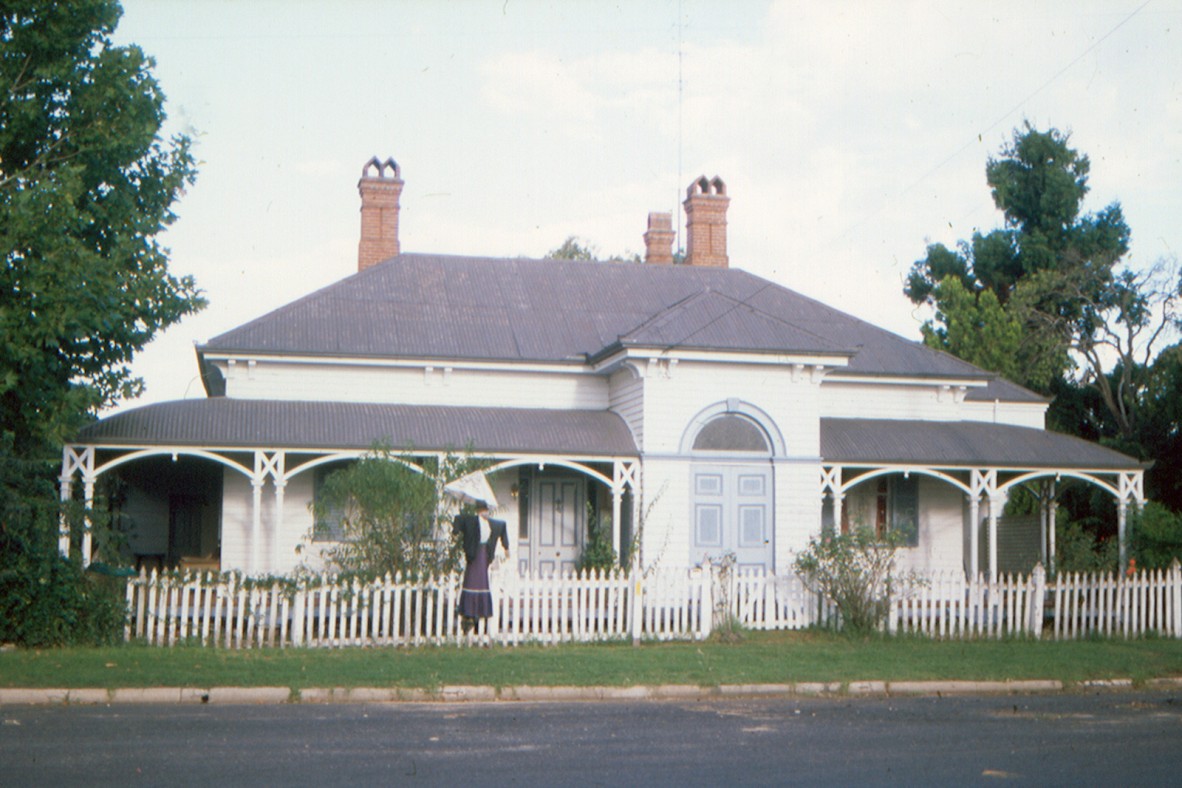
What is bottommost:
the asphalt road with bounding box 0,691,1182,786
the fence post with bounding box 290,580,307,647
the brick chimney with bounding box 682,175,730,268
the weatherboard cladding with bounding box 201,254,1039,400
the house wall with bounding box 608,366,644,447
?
the asphalt road with bounding box 0,691,1182,786

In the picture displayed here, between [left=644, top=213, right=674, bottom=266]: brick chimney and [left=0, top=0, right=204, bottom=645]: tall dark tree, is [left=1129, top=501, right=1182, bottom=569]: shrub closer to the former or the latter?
[left=644, top=213, right=674, bottom=266]: brick chimney

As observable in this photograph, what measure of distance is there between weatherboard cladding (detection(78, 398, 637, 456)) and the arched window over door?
126 cm

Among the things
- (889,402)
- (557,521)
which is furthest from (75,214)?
(889,402)

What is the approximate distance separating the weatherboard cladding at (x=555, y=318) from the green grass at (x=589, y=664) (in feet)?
20.6

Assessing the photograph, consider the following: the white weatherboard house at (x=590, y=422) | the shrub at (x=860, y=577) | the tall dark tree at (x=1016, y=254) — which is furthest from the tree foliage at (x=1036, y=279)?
the shrub at (x=860, y=577)

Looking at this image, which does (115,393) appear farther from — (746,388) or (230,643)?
(746,388)

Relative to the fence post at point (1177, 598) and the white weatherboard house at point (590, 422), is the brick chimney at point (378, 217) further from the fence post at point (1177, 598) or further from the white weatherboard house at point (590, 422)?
the fence post at point (1177, 598)

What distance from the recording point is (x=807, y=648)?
16.9 meters

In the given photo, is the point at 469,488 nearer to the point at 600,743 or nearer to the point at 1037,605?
the point at 1037,605

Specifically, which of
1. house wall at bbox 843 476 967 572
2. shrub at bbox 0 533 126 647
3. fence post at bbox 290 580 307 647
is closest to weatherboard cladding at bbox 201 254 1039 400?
house wall at bbox 843 476 967 572

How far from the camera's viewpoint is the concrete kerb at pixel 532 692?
12.4 m

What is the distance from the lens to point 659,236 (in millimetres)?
31391

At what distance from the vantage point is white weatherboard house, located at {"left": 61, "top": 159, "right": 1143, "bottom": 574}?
70.3ft

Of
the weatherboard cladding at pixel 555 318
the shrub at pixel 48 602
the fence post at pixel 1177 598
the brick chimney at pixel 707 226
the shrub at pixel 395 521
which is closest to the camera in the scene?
the shrub at pixel 48 602
